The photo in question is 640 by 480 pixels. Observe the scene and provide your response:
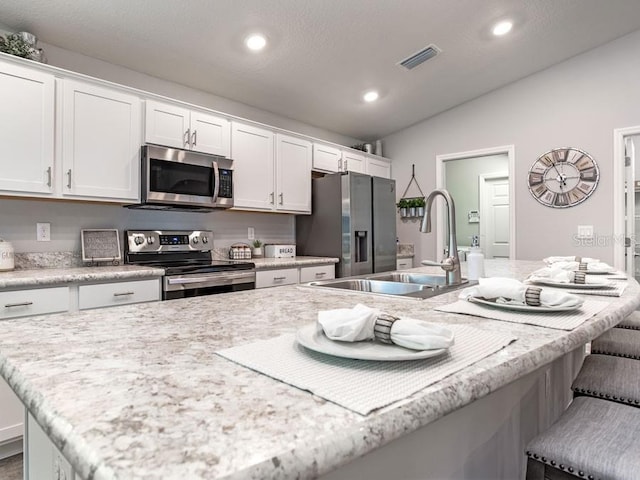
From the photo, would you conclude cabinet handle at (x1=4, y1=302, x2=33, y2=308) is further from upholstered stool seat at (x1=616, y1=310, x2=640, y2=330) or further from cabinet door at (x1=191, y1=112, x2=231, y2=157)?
upholstered stool seat at (x1=616, y1=310, x2=640, y2=330)

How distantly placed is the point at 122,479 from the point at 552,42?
441cm

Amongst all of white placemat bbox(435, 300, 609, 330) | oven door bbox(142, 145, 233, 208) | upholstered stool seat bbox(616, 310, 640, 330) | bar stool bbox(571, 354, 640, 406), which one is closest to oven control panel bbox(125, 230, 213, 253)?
oven door bbox(142, 145, 233, 208)

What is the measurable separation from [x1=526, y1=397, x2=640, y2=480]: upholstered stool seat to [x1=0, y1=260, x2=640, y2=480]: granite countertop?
0.74 feet

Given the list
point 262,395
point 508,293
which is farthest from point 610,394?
point 262,395

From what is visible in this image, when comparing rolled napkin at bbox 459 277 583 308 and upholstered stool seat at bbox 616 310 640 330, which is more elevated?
rolled napkin at bbox 459 277 583 308

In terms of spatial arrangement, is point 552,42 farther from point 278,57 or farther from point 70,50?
point 70,50

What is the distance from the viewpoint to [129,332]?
853 millimetres

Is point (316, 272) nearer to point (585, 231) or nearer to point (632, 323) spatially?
point (632, 323)

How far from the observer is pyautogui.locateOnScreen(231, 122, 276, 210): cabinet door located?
11.0 feet

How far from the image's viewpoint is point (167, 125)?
2.87m

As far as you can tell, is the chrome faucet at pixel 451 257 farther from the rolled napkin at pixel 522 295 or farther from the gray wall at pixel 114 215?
the gray wall at pixel 114 215

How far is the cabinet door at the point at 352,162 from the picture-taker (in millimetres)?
4348

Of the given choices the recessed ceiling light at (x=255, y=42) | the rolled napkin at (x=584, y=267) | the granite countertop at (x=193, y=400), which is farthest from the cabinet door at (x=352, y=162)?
the granite countertop at (x=193, y=400)

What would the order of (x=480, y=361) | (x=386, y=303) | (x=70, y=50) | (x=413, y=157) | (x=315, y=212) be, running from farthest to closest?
(x=413, y=157) → (x=315, y=212) → (x=70, y=50) → (x=386, y=303) → (x=480, y=361)
